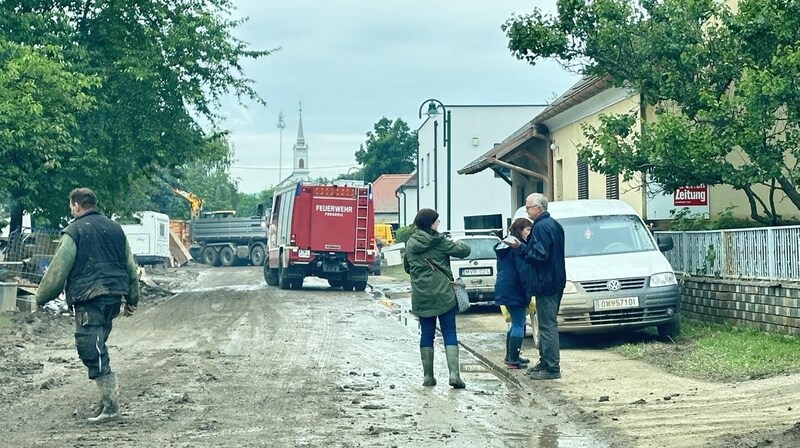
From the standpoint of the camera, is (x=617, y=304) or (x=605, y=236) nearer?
(x=617, y=304)

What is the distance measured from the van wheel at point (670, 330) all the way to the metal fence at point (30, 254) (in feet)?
49.6

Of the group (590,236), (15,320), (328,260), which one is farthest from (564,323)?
(328,260)

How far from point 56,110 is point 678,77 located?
1265 cm

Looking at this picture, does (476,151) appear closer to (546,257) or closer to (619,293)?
(619,293)

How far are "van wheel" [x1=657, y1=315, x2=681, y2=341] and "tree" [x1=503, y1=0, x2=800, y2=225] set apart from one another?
2096mm

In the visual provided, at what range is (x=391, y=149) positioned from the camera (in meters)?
113

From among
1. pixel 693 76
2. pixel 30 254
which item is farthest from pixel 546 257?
pixel 30 254

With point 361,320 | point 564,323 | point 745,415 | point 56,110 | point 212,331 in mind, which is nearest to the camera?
point 745,415

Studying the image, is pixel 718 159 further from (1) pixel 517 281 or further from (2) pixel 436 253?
(2) pixel 436 253

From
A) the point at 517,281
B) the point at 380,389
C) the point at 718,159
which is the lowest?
the point at 380,389

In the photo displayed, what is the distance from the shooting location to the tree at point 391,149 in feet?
369

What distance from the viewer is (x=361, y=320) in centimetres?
2100

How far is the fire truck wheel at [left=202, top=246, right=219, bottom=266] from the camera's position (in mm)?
59344

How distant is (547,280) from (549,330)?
511mm
